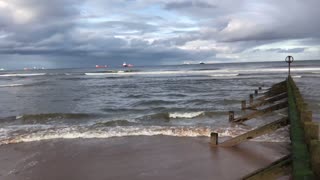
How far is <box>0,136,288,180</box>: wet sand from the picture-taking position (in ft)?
30.6

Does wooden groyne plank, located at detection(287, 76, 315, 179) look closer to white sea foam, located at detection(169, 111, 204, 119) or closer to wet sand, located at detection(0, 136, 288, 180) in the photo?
wet sand, located at detection(0, 136, 288, 180)

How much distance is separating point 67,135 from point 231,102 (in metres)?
12.7

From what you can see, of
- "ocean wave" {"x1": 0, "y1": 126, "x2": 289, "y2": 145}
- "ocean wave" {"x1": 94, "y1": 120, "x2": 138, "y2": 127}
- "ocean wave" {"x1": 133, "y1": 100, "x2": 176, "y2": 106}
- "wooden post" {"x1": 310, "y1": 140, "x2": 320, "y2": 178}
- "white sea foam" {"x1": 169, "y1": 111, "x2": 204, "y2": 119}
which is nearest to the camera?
"wooden post" {"x1": 310, "y1": 140, "x2": 320, "y2": 178}

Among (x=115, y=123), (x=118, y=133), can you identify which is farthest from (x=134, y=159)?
(x=115, y=123)

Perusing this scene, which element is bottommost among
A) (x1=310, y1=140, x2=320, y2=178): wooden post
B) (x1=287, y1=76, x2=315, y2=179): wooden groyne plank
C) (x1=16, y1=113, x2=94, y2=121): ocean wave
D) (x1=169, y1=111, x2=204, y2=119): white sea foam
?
(x1=16, y1=113, x2=94, y2=121): ocean wave

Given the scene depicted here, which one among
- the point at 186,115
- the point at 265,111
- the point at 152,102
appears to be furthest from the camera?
the point at 152,102

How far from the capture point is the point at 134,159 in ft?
34.9

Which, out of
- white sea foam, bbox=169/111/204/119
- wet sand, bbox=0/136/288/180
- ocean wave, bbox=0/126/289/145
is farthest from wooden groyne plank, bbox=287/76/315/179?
white sea foam, bbox=169/111/204/119

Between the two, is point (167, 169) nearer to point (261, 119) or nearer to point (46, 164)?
point (46, 164)

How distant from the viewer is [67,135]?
14.5 m

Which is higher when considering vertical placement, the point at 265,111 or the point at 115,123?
the point at 265,111

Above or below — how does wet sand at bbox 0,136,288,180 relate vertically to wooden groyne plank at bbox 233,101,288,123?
below

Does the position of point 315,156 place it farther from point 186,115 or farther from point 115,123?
point 186,115

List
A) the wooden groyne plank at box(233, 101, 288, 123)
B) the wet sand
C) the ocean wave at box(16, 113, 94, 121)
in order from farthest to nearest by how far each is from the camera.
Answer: the ocean wave at box(16, 113, 94, 121) → the wooden groyne plank at box(233, 101, 288, 123) → the wet sand
